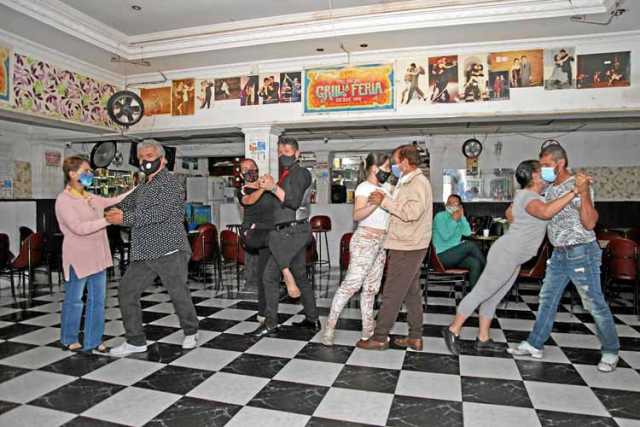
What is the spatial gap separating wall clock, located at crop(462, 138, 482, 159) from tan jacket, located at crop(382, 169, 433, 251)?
614 cm

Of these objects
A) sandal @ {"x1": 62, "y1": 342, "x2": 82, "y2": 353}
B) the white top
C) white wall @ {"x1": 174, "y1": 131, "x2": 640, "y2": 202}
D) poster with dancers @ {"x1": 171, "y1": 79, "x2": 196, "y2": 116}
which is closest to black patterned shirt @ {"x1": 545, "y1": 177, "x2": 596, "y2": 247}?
the white top

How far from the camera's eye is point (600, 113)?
5.00m

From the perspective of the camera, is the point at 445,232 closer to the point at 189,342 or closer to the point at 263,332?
the point at 263,332

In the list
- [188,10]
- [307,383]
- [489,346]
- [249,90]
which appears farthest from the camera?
[249,90]

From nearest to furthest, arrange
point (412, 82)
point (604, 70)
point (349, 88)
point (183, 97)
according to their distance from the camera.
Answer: point (604, 70)
point (412, 82)
point (349, 88)
point (183, 97)

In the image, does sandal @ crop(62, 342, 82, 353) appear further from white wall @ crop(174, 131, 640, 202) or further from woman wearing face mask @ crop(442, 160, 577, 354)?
white wall @ crop(174, 131, 640, 202)

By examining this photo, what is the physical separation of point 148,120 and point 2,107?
1870 mm

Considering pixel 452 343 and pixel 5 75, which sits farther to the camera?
pixel 5 75

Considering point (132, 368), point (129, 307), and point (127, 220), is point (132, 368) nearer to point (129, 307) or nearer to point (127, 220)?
point (129, 307)

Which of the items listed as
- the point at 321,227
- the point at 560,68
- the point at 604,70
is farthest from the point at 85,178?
the point at 604,70

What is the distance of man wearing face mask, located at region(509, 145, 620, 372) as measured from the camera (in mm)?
2992

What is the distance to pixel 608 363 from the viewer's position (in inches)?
120

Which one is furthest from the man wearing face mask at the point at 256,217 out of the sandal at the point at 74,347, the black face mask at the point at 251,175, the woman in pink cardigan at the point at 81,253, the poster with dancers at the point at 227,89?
the poster with dancers at the point at 227,89

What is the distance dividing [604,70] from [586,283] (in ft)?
9.91
